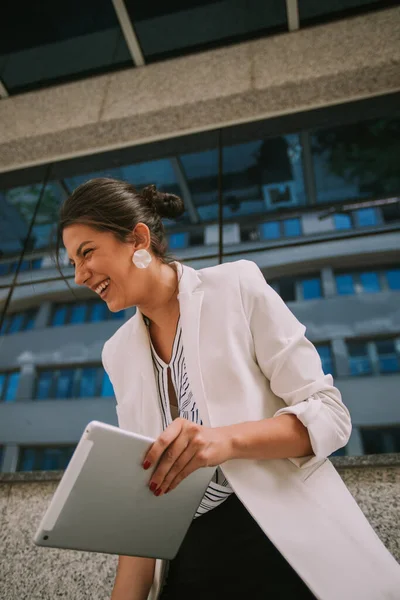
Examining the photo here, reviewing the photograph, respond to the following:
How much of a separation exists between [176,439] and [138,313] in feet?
2.04

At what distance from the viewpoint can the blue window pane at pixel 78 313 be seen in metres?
2.38

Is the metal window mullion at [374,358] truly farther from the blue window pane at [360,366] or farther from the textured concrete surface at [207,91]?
the textured concrete surface at [207,91]

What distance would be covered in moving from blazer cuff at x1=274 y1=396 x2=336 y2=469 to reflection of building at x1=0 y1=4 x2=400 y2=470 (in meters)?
0.91

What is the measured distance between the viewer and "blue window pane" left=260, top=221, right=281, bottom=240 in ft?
7.84

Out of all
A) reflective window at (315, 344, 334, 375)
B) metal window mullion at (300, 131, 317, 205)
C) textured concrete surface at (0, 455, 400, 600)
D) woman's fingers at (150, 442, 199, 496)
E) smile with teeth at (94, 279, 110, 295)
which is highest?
metal window mullion at (300, 131, 317, 205)

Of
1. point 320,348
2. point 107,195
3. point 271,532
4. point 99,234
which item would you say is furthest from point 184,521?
point 320,348

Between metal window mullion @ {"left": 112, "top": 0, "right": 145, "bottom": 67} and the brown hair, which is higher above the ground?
metal window mullion @ {"left": 112, "top": 0, "right": 145, "bottom": 67}

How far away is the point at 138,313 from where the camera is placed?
4.25ft

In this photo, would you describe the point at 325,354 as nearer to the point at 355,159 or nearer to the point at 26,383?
the point at 355,159

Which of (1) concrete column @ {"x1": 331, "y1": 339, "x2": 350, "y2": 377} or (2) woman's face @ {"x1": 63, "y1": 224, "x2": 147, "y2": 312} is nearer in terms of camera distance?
(2) woman's face @ {"x1": 63, "y1": 224, "x2": 147, "y2": 312}

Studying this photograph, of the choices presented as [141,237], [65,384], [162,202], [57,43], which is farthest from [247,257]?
[57,43]

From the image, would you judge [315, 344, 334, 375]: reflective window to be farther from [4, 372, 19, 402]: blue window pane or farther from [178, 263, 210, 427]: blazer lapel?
[4, 372, 19, 402]: blue window pane

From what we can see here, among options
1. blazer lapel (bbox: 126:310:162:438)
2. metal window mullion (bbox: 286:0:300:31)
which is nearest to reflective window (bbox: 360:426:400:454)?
blazer lapel (bbox: 126:310:162:438)

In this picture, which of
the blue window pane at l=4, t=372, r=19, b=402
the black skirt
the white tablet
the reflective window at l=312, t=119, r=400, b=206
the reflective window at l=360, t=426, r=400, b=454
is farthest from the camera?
the reflective window at l=312, t=119, r=400, b=206
